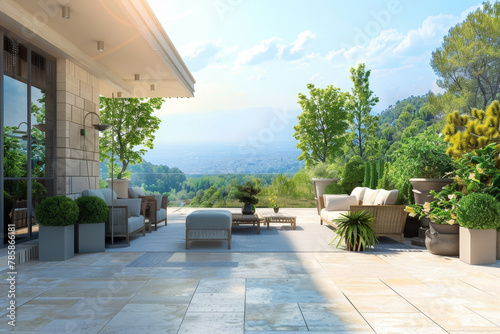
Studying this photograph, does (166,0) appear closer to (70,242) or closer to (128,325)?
(70,242)

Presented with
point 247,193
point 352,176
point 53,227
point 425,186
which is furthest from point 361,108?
point 53,227

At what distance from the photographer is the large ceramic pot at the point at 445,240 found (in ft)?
17.3

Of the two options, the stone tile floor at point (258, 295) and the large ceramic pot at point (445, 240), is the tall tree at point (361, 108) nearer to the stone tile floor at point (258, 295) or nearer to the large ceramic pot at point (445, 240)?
the large ceramic pot at point (445, 240)

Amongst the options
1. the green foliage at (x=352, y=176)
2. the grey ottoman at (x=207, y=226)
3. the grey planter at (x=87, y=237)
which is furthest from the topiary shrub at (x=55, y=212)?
the green foliage at (x=352, y=176)

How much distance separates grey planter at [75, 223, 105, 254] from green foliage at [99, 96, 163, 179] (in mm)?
6976

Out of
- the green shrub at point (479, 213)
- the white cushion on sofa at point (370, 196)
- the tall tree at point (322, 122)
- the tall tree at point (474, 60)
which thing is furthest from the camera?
the tall tree at point (474, 60)

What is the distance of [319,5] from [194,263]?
9.69 meters

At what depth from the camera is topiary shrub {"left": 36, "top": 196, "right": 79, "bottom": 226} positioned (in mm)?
4977

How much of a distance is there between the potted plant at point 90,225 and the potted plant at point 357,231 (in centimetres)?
326

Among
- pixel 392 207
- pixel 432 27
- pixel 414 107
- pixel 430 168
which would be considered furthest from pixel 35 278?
pixel 414 107

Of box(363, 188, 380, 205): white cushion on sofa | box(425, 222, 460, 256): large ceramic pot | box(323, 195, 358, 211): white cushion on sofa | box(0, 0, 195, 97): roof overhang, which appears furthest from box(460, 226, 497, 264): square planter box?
box(0, 0, 195, 97): roof overhang

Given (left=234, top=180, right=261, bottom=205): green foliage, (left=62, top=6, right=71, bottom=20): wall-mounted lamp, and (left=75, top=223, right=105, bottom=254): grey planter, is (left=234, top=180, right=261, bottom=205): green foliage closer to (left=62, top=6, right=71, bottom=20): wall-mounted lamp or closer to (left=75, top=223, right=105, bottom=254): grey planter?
(left=75, top=223, right=105, bottom=254): grey planter

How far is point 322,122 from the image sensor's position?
59.6ft

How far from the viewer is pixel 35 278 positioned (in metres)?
4.15
